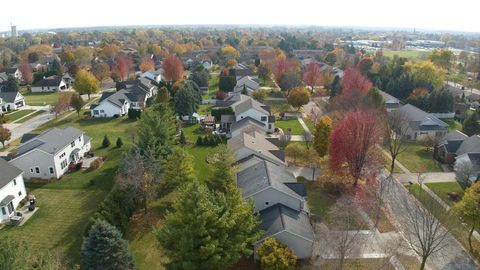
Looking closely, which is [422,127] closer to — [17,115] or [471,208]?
[471,208]

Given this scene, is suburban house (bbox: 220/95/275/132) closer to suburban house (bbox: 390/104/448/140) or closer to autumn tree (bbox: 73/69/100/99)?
suburban house (bbox: 390/104/448/140)

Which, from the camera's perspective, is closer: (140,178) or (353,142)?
(140,178)

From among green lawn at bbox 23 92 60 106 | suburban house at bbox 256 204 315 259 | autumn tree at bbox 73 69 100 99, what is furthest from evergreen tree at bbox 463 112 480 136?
green lawn at bbox 23 92 60 106

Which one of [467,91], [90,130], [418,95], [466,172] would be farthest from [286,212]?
[467,91]

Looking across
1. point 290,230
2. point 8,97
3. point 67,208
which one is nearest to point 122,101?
point 8,97

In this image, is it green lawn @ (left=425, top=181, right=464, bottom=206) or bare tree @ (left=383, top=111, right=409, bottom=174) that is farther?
bare tree @ (left=383, top=111, right=409, bottom=174)
